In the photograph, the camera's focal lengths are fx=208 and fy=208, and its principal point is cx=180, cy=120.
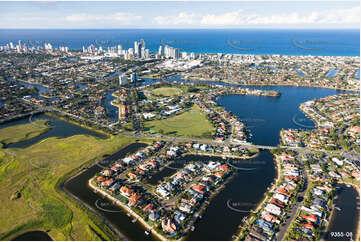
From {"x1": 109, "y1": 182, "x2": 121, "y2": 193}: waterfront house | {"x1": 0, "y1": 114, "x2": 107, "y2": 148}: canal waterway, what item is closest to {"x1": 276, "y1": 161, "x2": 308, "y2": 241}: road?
{"x1": 109, "y1": 182, "x2": 121, "y2": 193}: waterfront house

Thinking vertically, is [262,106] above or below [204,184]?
above

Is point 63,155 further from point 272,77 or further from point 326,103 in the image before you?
point 272,77

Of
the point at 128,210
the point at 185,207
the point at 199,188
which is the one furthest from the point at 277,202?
the point at 128,210

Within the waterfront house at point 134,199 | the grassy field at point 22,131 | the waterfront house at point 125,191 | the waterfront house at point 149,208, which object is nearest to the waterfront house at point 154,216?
the waterfront house at point 149,208

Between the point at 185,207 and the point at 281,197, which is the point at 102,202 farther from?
the point at 281,197

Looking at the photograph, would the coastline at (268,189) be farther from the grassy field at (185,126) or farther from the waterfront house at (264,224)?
the grassy field at (185,126)

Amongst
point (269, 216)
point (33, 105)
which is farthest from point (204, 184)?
point (33, 105)
